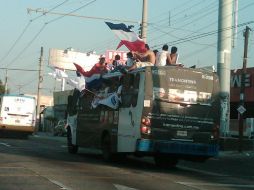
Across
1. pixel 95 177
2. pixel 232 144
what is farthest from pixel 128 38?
pixel 232 144

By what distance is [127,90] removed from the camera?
59.9 ft

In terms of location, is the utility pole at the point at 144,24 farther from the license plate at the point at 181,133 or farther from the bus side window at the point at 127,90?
the license plate at the point at 181,133

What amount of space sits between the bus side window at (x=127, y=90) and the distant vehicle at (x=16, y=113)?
2034 centimetres

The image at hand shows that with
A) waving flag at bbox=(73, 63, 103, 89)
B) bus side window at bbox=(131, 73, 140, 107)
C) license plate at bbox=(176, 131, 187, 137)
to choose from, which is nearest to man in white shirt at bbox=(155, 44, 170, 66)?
bus side window at bbox=(131, 73, 140, 107)

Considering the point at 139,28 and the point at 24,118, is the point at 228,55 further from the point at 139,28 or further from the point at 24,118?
the point at 24,118

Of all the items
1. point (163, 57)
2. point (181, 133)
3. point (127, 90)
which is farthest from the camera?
point (163, 57)

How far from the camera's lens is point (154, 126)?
17.4 m

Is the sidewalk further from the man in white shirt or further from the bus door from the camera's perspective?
the bus door

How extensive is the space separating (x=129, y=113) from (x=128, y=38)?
577 cm

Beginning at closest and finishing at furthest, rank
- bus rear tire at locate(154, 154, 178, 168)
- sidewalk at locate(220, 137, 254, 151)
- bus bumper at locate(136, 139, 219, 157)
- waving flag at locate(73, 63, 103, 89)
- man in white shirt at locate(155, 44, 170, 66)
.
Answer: bus bumper at locate(136, 139, 219, 157) → man in white shirt at locate(155, 44, 170, 66) → bus rear tire at locate(154, 154, 178, 168) → waving flag at locate(73, 63, 103, 89) → sidewalk at locate(220, 137, 254, 151)

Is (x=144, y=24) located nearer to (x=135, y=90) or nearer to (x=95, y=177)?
(x=135, y=90)

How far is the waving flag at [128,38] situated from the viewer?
72.6 feet

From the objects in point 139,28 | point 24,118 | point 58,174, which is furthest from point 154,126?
point 24,118

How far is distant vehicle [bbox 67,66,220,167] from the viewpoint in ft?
56.7
